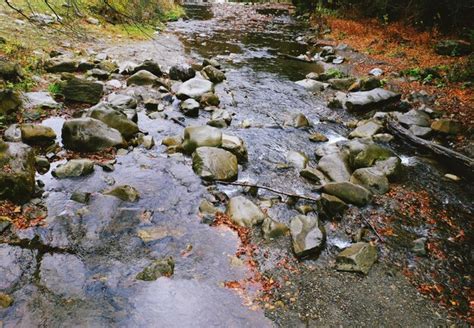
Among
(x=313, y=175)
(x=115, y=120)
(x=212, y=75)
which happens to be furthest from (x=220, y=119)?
(x=212, y=75)

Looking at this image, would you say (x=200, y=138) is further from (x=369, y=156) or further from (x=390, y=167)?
(x=390, y=167)

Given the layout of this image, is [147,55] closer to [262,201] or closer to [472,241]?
[262,201]

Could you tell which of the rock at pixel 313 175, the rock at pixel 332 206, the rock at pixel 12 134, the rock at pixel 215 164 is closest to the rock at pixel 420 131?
the rock at pixel 313 175

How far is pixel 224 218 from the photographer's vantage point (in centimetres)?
557

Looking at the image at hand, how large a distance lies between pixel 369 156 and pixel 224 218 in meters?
3.57

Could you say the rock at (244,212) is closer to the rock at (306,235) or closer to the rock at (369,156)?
the rock at (306,235)

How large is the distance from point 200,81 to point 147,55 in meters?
4.79

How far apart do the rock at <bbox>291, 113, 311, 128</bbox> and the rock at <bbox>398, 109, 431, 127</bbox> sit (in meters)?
2.48

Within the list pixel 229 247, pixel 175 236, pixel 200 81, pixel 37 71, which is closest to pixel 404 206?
pixel 229 247

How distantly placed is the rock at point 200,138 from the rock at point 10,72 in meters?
5.23

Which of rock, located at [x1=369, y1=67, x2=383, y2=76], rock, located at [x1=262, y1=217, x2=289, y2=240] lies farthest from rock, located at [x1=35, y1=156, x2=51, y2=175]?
rock, located at [x1=369, y1=67, x2=383, y2=76]

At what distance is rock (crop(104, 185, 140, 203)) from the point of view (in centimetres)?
575

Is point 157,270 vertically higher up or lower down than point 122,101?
lower down

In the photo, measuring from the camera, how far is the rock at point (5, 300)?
375 centimetres
